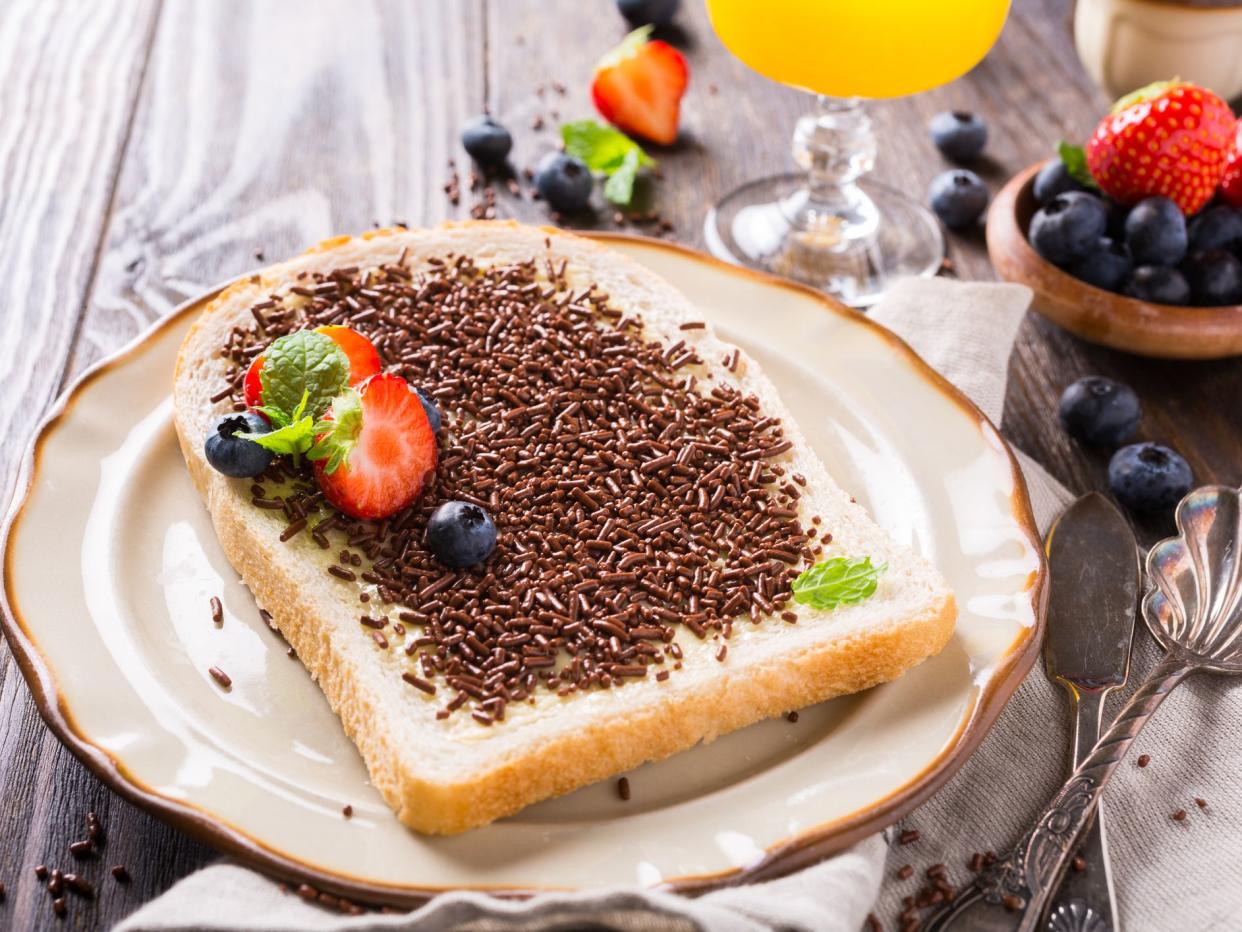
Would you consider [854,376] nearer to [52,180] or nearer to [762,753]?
[762,753]

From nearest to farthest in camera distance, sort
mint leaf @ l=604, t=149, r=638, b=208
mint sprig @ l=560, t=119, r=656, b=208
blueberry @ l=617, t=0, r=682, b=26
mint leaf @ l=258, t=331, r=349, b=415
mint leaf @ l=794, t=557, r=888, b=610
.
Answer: mint leaf @ l=794, t=557, r=888, b=610 < mint leaf @ l=258, t=331, r=349, b=415 < mint leaf @ l=604, t=149, r=638, b=208 < mint sprig @ l=560, t=119, r=656, b=208 < blueberry @ l=617, t=0, r=682, b=26

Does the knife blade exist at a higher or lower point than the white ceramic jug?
lower

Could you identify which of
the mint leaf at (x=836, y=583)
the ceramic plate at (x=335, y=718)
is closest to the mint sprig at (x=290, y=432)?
the ceramic plate at (x=335, y=718)

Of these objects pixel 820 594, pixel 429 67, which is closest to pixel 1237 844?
pixel 820 594

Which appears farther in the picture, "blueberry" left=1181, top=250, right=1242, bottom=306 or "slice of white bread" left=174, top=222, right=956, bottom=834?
"blueberry" left=1181, top=250, right=1242, bottom=306

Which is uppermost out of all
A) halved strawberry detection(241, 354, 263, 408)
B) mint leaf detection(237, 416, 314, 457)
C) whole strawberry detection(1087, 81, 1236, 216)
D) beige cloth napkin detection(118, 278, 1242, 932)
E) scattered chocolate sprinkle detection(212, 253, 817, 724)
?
whole strawberry detection(1087, 81, 1236, 216)

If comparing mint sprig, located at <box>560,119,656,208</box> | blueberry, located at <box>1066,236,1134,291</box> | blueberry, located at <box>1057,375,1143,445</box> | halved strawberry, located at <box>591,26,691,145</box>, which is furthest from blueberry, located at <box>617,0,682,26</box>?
blueberry, located at <box>1057,375,1143,445</box>

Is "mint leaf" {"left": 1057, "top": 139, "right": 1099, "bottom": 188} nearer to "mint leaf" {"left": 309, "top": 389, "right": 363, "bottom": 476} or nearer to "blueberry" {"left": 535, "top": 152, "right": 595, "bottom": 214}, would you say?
"blueberry" {"left": 535, "top": 152, "right": 595, "bottom": 214}
